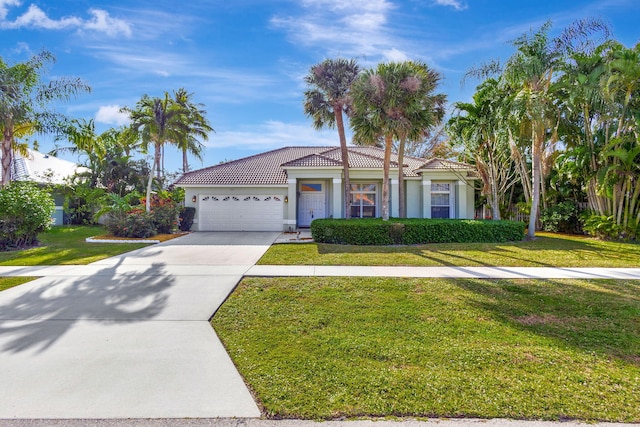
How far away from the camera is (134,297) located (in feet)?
19.9

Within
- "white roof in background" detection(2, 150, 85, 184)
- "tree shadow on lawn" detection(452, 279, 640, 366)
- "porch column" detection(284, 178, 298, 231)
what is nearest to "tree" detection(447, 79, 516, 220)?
"porch column" detection(284, 178, 298, 231)

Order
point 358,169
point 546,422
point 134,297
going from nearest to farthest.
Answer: point 546,422 < point 134,297 < point 358,169

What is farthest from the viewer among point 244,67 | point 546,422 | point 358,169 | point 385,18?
point 358,169

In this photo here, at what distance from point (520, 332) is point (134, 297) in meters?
6.59

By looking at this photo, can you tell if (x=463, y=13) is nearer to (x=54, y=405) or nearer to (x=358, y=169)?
(x=358, y=169)

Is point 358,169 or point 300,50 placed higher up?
point 300,50

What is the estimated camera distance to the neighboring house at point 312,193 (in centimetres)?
1814

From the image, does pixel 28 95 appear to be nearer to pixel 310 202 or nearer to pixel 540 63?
pixel 310 202

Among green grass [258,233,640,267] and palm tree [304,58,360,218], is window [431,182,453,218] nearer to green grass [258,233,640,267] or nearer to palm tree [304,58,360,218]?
green grass [258,233,640,267]

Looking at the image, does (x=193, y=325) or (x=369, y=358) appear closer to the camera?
(x=369, y=358)

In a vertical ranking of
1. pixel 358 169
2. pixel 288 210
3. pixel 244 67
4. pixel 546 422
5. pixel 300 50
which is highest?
pixel 300 50

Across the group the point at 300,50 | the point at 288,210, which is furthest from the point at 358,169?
the point at 300,50

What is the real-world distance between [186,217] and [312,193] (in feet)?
24.9

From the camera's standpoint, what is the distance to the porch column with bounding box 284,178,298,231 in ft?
58.6
